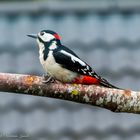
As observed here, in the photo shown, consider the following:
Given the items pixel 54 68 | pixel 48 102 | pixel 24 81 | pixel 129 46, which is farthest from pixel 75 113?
pixel 24 81

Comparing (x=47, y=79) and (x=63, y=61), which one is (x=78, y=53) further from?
(x=47, y=79)

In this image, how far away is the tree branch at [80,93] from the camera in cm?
252

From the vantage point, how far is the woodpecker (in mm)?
2863

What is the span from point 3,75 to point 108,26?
1.84 m

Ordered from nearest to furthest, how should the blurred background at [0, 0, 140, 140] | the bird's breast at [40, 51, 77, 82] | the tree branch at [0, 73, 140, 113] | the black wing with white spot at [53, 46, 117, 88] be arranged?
1. the tree branch at [0, 73, 140, 113]
2. the bird's breast at [40, 51, 77, 82]
3. the black wing with white spot at [53, 46, 117, 88]
4. the blurred background at [0, 0, 140, 140]

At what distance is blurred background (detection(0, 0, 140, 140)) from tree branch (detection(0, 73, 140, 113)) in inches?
55.2

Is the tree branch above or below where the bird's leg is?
below

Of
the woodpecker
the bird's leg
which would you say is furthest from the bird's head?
the bird's leg

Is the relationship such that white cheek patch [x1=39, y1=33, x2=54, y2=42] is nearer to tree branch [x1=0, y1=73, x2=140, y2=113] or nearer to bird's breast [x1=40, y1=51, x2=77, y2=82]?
bird's breast [x1=40, y1=51, x2=77, y2=82]

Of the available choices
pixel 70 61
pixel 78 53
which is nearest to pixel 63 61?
pixel 70 61

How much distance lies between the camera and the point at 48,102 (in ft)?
13.7

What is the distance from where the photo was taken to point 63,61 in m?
2.93

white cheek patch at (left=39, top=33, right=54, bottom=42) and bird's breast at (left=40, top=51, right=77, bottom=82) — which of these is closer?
bird's breast at (left=40, top=51, right=77, bottom=82)

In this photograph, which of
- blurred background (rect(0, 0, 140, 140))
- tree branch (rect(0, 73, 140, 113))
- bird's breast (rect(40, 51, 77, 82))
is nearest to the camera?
tree branch (rect(0, 73, 140, 113))
